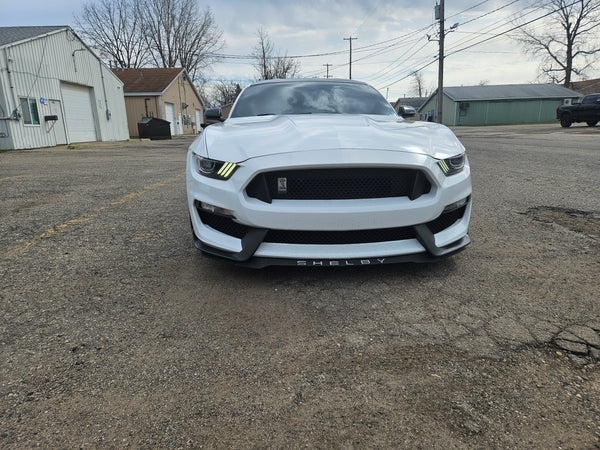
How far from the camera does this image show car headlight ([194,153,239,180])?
7.46 feet

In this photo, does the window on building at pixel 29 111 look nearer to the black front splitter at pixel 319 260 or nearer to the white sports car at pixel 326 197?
the white sports car at pixel 326 197

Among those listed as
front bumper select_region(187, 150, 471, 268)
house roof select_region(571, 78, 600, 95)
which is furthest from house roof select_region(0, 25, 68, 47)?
house roof select_region(571, 78, 600, 95)

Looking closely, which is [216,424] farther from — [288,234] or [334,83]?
[334,83]

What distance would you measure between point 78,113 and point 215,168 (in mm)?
19717

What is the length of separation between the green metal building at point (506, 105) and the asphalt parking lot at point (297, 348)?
154 feet

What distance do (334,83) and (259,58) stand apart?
159ft

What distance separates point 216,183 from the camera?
7.54 feet

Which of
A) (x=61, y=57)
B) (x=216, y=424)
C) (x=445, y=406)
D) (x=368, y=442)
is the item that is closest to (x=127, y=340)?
(x=216, y=424)

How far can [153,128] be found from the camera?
76.6 ft

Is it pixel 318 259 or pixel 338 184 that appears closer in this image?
pixel 318 259

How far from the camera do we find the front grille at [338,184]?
2.26 metres

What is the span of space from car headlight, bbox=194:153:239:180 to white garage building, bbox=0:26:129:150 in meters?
14.9

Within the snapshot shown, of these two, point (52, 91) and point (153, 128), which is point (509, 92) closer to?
point (153, 128)

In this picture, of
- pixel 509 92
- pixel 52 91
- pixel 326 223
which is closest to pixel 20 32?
pixel 52 91
